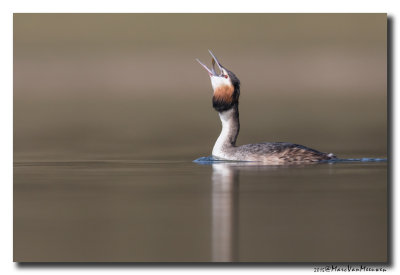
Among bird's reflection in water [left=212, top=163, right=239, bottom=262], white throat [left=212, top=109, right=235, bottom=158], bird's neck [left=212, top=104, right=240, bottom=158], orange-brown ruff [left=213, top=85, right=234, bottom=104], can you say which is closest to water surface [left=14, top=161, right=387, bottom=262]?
bird's reflection in water [left=212, top=163, right=239, bottom=262]

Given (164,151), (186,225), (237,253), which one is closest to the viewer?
(237,253)

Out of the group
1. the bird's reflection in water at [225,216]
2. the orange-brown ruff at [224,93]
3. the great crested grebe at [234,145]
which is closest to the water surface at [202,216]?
the bird's reflection in water at [225,216]

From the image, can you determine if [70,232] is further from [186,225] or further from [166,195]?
[166,195]

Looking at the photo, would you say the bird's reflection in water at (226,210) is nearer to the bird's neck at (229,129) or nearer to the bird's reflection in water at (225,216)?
the bird's reflection in water at (225,216)

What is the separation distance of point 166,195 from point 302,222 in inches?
65.7

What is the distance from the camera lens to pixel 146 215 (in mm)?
8914

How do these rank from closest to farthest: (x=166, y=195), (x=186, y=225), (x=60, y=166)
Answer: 1. (x=186, y=225)
2. (x=166, y=195)
3. (x=60, y=166)

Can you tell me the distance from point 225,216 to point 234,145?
4.48 metres

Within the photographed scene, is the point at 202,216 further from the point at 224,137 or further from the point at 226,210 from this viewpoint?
the point at 224,137

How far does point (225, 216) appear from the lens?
8.74 m

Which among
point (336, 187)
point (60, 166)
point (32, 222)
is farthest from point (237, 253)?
point (60, 166)

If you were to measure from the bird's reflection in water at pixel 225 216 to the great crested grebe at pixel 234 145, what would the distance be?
143 centimetres

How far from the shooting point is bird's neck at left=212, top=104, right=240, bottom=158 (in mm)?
13133
